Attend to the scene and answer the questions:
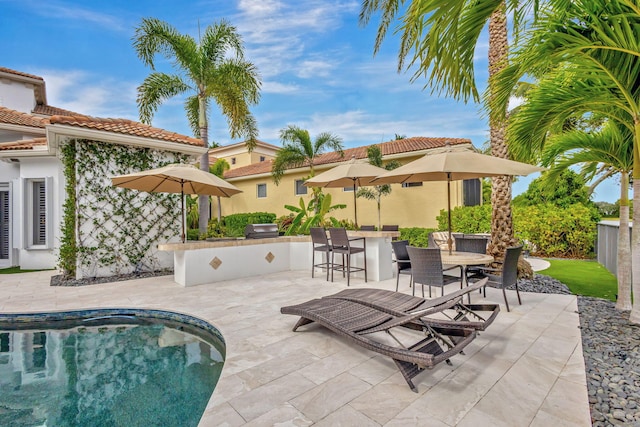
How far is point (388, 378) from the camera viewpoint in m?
3.23

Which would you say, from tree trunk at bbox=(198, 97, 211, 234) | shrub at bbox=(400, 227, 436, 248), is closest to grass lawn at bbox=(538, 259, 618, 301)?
shrub at bbox=(400, 227, 436, 248)

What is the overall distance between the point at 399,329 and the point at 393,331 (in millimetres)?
102

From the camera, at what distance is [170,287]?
25.5ft

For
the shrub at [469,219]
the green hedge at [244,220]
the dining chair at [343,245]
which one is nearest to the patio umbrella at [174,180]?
the dining chair at [343,245]

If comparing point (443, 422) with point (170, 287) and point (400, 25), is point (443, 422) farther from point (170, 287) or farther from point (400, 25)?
point (170, 287)

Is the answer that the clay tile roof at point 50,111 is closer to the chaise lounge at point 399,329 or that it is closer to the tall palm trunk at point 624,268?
the chaise lounge at point 399,329

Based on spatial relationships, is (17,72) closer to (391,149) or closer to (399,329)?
(391,149)

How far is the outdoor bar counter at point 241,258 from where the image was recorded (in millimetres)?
7945

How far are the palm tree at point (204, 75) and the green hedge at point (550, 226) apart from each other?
1066 cm

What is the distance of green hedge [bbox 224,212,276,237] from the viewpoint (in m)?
21.0

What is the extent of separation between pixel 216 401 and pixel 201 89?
13.5 meters

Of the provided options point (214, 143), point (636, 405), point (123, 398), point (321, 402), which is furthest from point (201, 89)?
point (214, 143)

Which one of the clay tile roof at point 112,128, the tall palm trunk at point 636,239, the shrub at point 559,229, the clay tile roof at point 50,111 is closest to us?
the tall palm trunk at point 636,239

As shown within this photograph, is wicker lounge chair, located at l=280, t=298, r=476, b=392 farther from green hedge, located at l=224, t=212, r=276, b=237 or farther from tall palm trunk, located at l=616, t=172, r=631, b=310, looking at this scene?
green hedge, located at l=224, t=212, r=276, b=237
